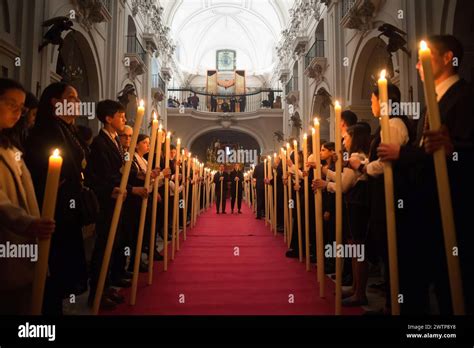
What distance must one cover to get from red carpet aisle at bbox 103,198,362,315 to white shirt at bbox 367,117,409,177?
1008 millimetres

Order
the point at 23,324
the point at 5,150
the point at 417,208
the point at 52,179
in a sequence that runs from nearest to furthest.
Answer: the point at 52,179
the point at 23,324
the point at 5,150
the point at 417,208

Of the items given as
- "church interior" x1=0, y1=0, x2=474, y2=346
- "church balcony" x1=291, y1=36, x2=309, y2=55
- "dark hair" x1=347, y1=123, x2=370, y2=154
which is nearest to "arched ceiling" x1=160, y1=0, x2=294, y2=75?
"church balcony" x1=291, y1=36, x2=309, y2=55

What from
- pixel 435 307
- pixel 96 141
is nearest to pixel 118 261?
pixel 96 141

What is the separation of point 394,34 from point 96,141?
5.16 meters

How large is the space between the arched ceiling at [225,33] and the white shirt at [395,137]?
23838 mm

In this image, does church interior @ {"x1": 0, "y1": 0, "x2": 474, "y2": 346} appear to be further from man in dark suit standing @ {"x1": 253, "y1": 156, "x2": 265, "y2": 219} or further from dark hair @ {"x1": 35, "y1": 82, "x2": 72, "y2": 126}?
man in dark suit standing @ {"x1": 253, "y1": 156, "x2": 265, "y2": 219}

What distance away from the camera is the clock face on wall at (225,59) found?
1191 inches

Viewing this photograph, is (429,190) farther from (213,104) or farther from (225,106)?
(213,104)

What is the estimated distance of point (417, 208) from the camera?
89.0 inches

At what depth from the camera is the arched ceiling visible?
86.8 feet

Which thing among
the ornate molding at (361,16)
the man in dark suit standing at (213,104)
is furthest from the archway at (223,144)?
the ornate molding at (361,16)

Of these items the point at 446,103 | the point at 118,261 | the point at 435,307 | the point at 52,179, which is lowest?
the point at 435,307

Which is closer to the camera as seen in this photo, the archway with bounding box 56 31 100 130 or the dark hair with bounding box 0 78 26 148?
the dark hair with bounding box 0 78 26 148

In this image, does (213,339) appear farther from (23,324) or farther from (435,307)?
(435,307)
